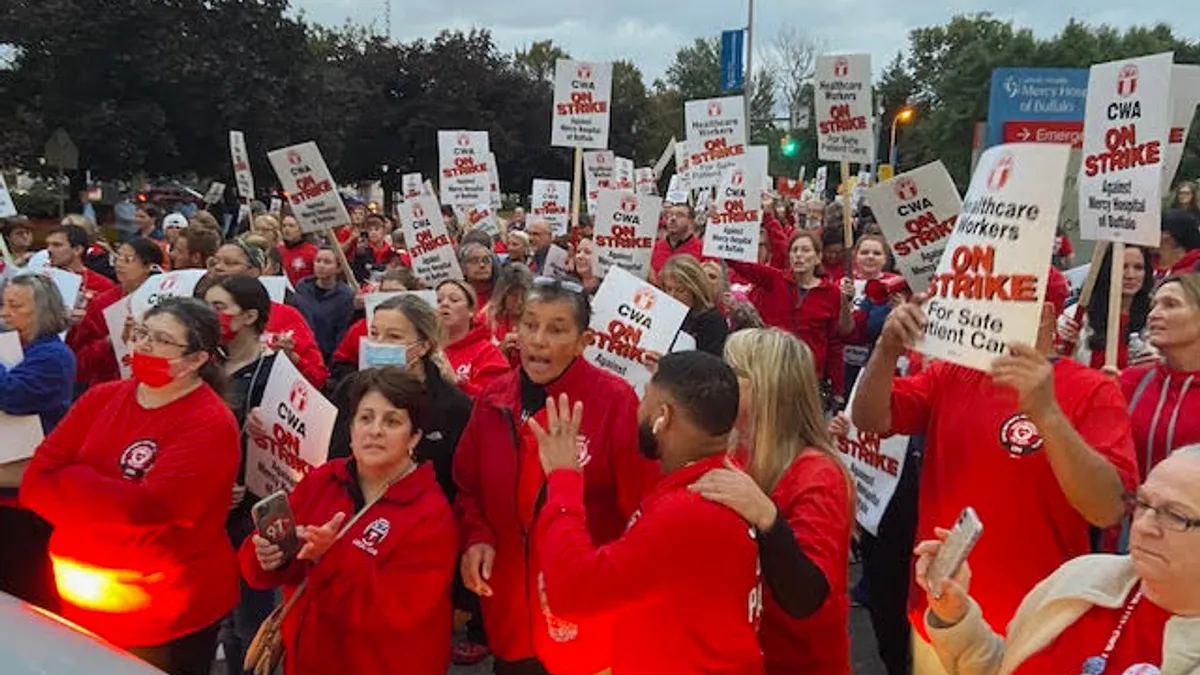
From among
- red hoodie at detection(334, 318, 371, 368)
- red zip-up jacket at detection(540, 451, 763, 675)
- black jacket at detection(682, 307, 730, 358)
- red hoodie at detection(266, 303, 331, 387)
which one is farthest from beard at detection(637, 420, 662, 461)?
red hoodie at detection(334, 318, 371, 368)

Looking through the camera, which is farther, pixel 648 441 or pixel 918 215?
pixel 918 215

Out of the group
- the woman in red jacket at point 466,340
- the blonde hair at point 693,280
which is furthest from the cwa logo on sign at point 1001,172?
the blonde hair at point 693,280

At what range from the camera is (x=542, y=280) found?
12.8ft

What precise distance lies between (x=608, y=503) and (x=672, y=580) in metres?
1.07

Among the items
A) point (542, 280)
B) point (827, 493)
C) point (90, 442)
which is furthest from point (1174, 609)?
point (90, 442)

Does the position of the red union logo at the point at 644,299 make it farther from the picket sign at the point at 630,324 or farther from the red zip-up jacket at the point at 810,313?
the red zip-up jacket at the point at 810,313

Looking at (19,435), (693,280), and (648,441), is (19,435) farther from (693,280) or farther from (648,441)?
(693,280)

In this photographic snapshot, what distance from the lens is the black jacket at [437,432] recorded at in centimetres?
421

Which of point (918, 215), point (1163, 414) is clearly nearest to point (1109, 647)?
point (1163, 414)

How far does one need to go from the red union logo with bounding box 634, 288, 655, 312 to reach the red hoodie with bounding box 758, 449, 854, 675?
2.27 meters

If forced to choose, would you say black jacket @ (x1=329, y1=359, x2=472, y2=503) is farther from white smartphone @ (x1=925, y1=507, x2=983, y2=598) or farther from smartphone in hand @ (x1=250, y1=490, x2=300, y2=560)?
white smartphone @ (x1=925, y1=507, x2=983, y2=598)

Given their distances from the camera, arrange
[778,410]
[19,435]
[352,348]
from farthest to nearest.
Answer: [352,348]
[19,435]
[778,410]

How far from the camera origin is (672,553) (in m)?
2.50

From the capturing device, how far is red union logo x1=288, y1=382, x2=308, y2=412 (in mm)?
4191
